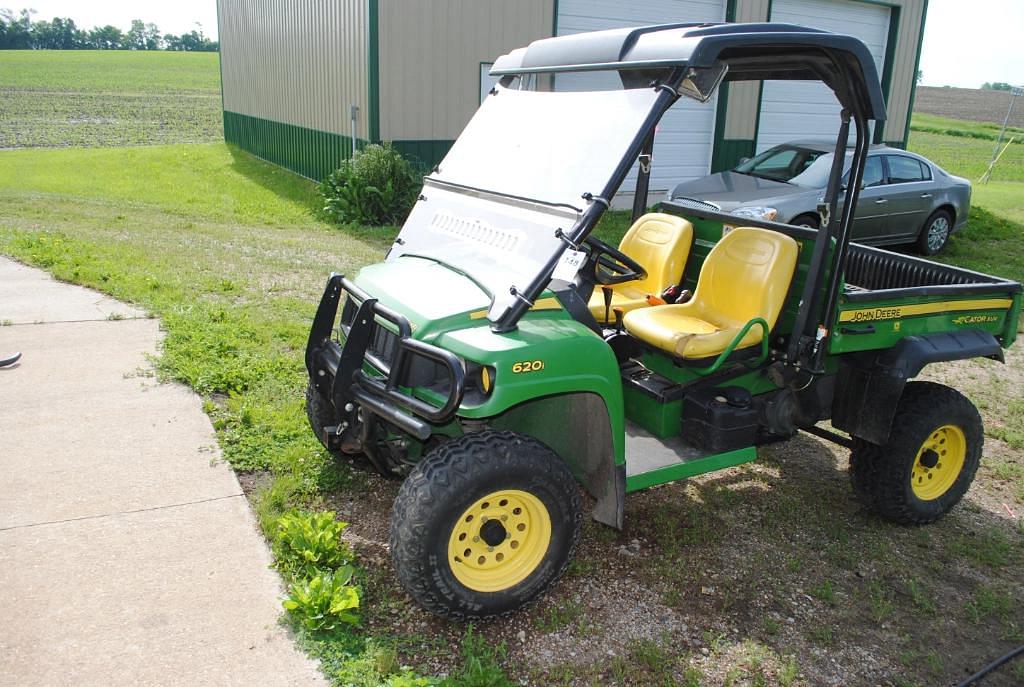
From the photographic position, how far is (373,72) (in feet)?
42.2

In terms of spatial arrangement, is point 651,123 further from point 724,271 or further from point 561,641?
point 561,641

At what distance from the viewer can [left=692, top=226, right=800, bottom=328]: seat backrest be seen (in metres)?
4.45

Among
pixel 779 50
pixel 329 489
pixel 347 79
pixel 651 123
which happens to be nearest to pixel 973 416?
pixel 779 50

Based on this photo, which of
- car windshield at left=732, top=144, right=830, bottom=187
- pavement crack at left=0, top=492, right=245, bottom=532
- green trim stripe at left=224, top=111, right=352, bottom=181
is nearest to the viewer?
pavement crack at left=0, top=492, right=245, bottom=532

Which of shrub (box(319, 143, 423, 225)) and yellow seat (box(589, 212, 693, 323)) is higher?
yellow seat (box(589, 212, 693, 323))

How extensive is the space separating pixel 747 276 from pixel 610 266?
76cm

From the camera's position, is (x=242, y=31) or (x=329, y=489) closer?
(x=329, y=489)

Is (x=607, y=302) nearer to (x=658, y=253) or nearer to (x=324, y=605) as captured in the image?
(x=658, y=253)

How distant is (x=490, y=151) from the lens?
437cm

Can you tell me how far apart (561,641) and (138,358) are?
13.7ft

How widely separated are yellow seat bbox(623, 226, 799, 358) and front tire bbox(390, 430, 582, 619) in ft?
3.51

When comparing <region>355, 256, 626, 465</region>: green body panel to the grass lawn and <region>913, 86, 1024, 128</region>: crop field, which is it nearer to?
the grass lawn

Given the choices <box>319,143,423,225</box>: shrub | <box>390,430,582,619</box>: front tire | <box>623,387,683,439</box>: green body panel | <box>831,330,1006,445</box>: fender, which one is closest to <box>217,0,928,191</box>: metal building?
<box>319,143,423,225</box>: shrub

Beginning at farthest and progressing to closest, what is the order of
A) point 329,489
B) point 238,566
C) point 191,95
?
point 191,95 < point 329,489 < point 238,566
